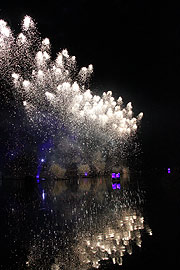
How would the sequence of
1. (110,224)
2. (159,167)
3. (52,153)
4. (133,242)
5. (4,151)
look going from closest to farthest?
(133,242) < (110,224) < (52,153) < (4,151) < (159,167)

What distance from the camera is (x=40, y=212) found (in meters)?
10.5

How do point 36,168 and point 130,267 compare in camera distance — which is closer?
point 130,267

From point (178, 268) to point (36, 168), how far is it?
40.5m

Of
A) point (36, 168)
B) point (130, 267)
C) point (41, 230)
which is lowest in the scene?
point (130, 267)

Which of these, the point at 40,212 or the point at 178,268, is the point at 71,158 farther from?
the point at 178,268

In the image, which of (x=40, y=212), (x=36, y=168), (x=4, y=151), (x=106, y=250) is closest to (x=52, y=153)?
(x=36, y=168)

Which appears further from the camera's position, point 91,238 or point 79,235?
point 79,235

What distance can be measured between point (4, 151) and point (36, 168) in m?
5.59

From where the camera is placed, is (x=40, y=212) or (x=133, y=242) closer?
(x=133, y=242)

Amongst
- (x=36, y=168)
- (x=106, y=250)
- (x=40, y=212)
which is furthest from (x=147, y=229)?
(x=36, y=168)

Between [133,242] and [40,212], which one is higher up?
[40,212]

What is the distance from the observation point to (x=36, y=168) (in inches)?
1716

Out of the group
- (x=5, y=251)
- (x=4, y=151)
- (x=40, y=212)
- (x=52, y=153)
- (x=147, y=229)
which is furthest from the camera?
(x=4, y=151)

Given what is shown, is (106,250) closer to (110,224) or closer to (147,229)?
(147,229)
